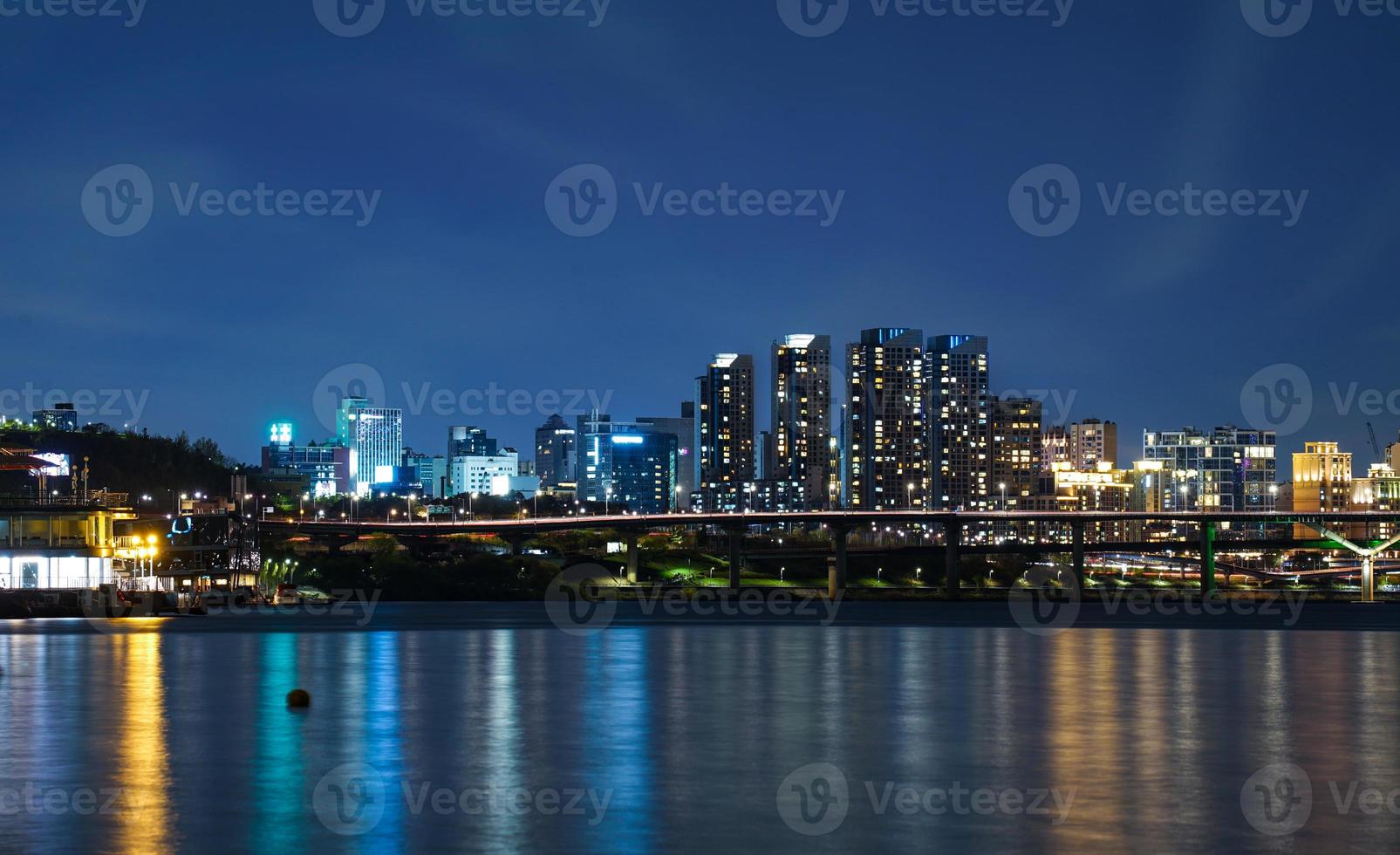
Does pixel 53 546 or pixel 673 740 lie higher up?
pixel 53 546

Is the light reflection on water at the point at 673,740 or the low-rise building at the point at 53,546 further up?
the low-rise building at the point at 53,546

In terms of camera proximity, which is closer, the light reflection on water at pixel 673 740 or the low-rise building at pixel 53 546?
the light reflection on water at pixel 673 740

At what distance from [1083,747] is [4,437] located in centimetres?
15746

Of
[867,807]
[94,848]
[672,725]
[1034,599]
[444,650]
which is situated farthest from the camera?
[1034,599]

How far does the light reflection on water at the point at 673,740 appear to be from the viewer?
3048 cm

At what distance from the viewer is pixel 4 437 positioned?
175 meters

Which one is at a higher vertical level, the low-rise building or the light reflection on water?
the low-rise building

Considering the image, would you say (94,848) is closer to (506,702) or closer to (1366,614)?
(506,702)

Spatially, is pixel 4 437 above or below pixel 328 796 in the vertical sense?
above

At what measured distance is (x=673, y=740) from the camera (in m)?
44.8

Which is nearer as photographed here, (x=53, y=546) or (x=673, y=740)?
(x=673, y=740)

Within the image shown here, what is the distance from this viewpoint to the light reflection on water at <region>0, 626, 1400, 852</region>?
30.5 m

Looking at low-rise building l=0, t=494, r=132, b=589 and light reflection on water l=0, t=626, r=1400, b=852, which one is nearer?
light reflection on water l=0, t=626, r=1400, b=852

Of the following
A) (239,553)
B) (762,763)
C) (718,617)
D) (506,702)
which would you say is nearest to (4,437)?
(239,553)
